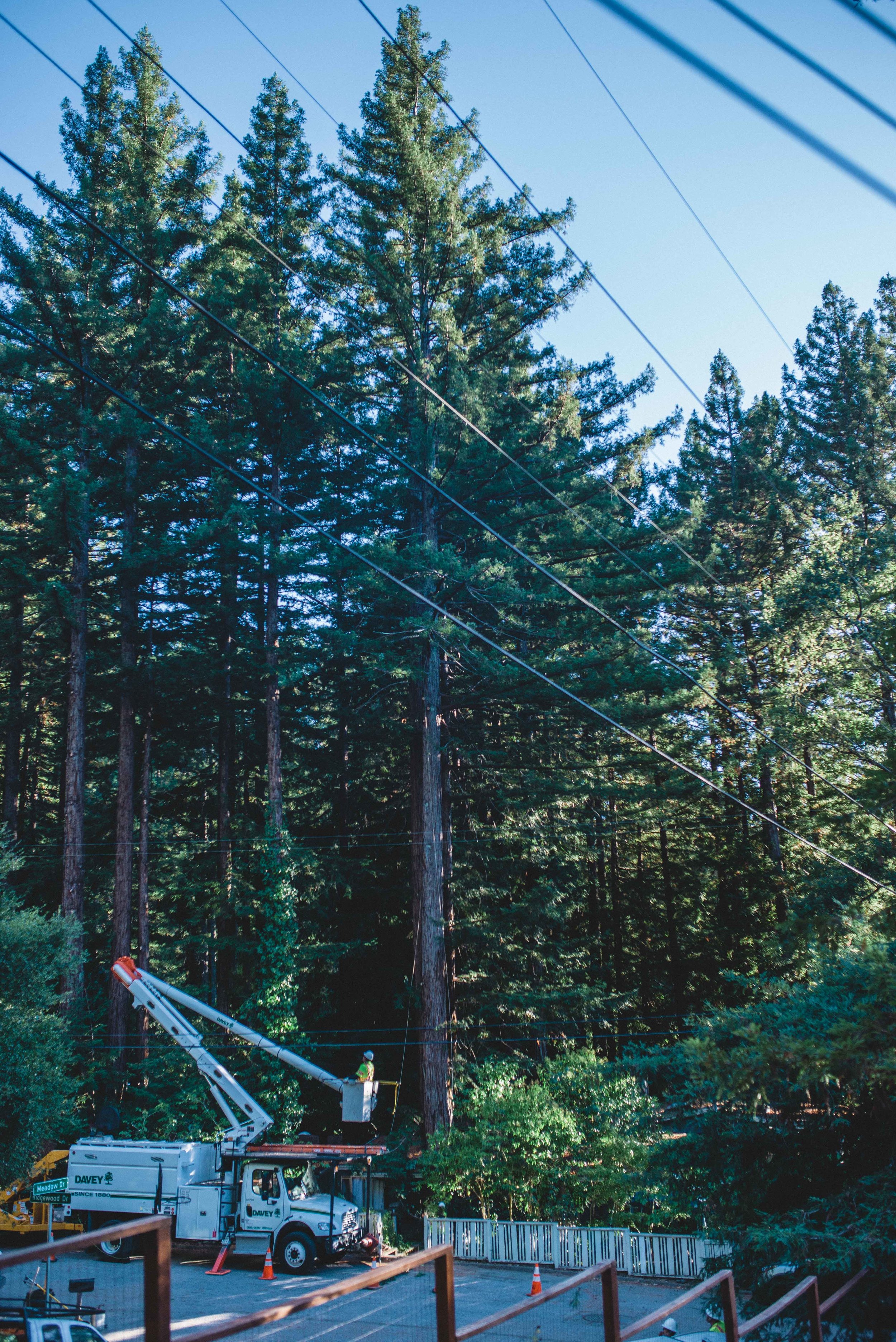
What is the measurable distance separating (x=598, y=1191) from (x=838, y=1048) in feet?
43.1

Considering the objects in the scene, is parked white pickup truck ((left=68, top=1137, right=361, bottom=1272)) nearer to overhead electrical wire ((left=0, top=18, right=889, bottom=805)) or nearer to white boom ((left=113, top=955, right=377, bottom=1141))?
white boom ((left=113, top=955, right=377, bottom=1141))

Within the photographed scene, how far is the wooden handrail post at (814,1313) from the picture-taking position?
607 cm

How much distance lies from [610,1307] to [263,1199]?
14931 millimetres

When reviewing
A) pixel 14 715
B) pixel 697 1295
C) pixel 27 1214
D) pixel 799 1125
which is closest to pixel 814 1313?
pixel 697 1295

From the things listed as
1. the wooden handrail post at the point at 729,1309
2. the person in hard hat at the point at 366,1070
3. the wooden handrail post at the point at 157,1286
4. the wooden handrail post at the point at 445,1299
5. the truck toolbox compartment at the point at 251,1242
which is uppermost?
the wooden handrail post at the point at 157,1286

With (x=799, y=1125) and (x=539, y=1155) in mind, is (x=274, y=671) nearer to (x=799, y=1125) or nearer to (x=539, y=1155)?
(x=539, y=1155)

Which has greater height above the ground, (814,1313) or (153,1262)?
(153,1262)

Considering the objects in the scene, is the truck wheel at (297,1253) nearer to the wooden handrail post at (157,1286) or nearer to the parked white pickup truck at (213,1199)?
the parked white pickup truck at (213,1199)

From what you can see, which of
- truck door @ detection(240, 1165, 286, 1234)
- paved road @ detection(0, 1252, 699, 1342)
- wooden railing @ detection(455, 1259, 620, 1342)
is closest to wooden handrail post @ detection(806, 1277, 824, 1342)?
paved road @ detection(0, 1252, 699, 1342)

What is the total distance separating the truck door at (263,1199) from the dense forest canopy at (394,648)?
3.55 meters

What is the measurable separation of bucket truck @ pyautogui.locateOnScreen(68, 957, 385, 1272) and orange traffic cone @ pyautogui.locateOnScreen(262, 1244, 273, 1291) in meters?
0.42

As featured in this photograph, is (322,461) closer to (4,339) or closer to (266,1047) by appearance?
(4,339)

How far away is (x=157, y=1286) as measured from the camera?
2.81 m

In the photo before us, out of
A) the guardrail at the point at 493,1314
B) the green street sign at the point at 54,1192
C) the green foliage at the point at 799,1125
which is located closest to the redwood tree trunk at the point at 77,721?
the green street sign at the point at 54,1192
